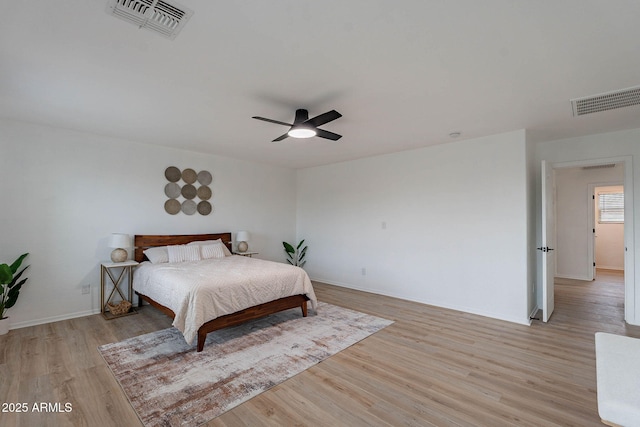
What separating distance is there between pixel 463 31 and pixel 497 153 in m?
2.71

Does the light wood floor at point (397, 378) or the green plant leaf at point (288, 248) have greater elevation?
the green plant leaf at point (288, 248)

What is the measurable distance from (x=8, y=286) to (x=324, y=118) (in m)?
4.31

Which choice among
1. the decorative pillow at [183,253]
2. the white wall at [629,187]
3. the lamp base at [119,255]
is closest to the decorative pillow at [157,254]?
the decorative pillow at [183,253]

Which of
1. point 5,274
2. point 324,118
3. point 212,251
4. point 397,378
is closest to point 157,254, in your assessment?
point 212,251

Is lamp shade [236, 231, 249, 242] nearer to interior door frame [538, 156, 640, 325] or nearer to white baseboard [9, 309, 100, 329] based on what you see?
white baseboard [9, 309, 100, 329]

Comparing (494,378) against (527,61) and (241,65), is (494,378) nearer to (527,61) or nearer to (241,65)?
(527,61)

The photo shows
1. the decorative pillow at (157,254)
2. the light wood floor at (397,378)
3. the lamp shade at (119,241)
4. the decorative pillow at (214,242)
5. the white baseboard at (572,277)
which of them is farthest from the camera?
the white baseboard at (572,277)

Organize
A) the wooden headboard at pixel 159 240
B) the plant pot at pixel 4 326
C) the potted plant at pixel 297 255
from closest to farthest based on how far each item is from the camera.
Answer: the plant pot at pixel 4 326 < the wooden headboard at pixel 159 240 < the potted plant at pixel 297 255

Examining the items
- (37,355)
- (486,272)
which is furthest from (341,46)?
(37,355)

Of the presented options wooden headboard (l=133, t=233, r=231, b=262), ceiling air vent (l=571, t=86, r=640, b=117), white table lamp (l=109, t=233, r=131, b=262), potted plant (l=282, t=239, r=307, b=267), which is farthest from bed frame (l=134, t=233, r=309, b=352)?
ceiling air vent (l=571, t=86, r=640, b=117)

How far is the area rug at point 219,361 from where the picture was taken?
2172mm

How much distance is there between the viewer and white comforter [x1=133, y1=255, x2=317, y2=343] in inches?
119

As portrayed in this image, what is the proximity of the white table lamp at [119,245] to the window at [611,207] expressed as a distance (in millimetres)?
11048

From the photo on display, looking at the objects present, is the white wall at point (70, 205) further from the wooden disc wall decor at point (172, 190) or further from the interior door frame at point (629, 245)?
the interior door frame at point (629, 245)
